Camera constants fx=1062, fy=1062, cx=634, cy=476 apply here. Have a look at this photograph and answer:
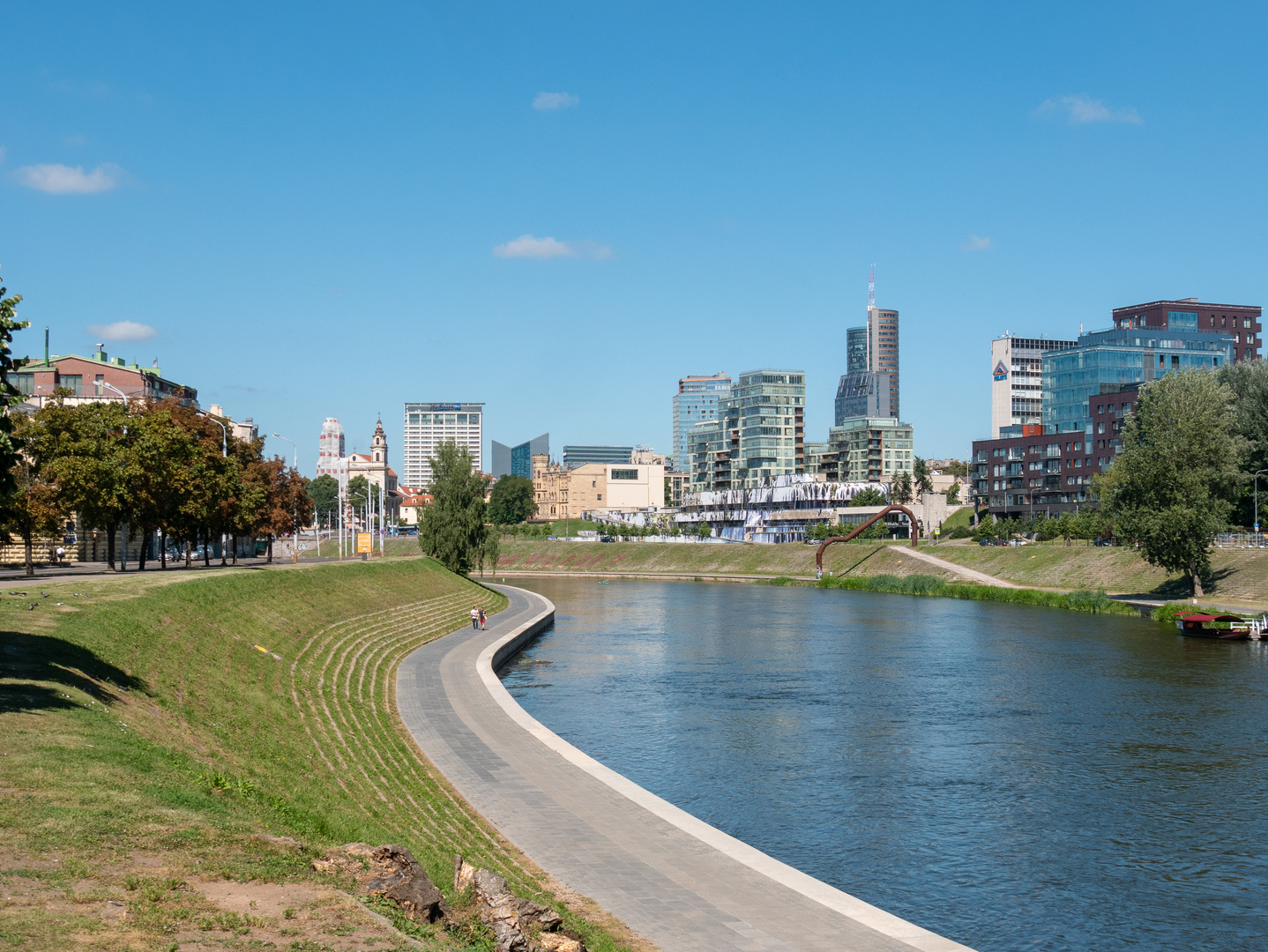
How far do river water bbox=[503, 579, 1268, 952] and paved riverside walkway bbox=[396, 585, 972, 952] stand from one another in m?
3.23

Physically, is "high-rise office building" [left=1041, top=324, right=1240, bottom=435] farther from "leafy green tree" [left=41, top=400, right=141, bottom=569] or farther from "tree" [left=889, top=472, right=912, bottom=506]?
"leafy green tree" [left=41, top=400, right=141, bottom=569]

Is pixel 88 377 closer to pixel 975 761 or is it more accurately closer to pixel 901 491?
pixel 975 761

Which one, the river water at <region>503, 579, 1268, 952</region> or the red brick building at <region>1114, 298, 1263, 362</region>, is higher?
the red brick building at <region>1114, 298, 1263, 362</region>

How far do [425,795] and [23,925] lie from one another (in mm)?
12969

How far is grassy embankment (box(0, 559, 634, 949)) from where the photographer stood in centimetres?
1169

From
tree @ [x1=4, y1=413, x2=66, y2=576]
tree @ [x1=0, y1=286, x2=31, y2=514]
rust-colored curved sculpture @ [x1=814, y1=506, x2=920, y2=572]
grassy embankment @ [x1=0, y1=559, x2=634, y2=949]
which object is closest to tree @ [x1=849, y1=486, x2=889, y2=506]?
rust-colored curved sculpture @ [x1=814, y1=506, x2=920, y2=572]

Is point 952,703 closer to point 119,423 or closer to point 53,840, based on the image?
point 53,840

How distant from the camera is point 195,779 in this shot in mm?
18734

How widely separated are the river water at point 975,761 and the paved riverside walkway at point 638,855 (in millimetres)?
3234

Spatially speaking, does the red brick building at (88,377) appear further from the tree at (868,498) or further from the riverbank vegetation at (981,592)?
the tree at (868,498)

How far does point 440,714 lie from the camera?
33062 mm

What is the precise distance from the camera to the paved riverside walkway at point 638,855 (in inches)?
612

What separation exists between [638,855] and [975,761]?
1650 centimetres

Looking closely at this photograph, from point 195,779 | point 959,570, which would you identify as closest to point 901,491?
point 959,570
